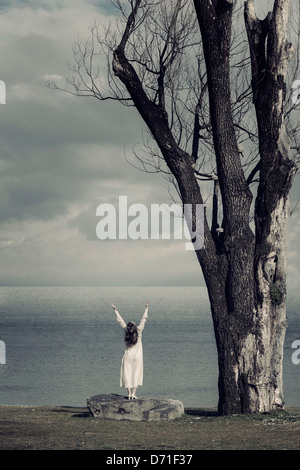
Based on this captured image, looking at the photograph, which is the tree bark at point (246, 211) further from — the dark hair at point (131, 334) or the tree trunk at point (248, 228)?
the dark hair at point (131, 334)

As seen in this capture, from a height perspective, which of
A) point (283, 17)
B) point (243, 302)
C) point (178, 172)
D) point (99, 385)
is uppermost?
point (283, 17)

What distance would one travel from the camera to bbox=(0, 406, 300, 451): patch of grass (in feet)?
39.6

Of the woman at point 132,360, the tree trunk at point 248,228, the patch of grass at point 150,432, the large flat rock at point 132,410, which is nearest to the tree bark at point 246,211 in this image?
the tree trunk at point 248,228

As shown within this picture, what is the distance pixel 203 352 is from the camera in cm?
6412

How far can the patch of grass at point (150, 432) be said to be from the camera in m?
12.1

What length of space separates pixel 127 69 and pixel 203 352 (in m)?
50.2

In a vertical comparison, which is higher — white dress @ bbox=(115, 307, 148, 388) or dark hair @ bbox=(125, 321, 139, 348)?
dark hair @ bbox=(125, 321, 139, 348)

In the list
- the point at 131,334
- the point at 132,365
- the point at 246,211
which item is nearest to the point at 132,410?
the point at 132,365

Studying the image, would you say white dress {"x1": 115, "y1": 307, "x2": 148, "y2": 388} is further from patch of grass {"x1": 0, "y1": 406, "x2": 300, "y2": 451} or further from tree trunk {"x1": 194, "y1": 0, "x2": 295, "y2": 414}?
tree trunk {"x1": 194, "y1": 0, "x2": 295, "y2": 414}

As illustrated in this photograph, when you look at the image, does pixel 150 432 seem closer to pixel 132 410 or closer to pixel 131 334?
pixel 132 410

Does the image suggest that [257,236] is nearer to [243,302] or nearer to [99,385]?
[243,302]

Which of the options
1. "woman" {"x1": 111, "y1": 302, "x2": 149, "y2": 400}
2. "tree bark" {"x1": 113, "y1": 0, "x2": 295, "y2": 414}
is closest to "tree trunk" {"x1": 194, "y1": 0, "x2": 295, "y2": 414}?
"tree bark" {"x1": 113, "y1": 0, "x2": 295, "y2": 414}

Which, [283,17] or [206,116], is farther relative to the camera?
[206,116]

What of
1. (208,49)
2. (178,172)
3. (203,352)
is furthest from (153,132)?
(203,352)
